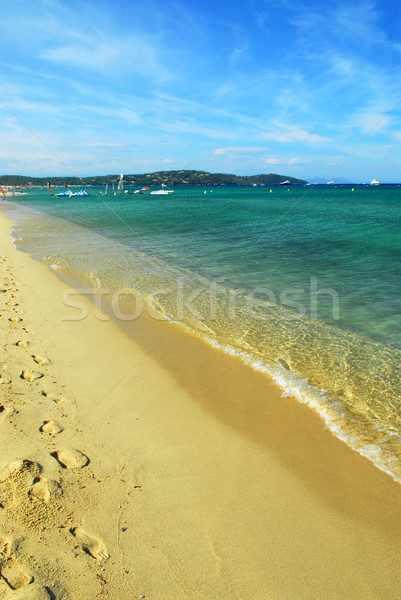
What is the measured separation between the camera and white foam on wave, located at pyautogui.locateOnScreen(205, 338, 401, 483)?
4145 mm

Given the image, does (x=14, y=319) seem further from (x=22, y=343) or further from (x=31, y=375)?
(x=31, y=375)

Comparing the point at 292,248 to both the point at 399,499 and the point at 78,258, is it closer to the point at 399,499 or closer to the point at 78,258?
the point at 78,258

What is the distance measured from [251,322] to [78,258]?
10223 millimetres

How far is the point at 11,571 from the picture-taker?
256 centimetres

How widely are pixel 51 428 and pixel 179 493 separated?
5.65 ft

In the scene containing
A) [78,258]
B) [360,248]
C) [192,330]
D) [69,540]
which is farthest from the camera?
[360,248]

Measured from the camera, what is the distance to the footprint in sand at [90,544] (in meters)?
2.82

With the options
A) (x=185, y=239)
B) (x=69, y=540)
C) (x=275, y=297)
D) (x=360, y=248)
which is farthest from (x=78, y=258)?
(x=69, y=540)

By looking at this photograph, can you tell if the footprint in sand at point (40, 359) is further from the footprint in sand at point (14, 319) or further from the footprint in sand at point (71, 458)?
the footprint in sand at point (71, 458)

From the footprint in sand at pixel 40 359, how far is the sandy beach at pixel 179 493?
3 cm

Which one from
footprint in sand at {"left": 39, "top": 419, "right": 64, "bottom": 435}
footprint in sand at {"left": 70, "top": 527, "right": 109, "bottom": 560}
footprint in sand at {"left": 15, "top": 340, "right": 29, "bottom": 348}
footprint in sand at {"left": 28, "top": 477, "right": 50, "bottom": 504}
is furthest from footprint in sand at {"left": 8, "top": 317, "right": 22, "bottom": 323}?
footprint in sand at {"left": 70, "top": 527, "right": 109, "bottom": 560}

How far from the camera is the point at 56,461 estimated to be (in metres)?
3.75

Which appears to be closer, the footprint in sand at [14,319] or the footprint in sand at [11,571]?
the footprint in sand at [11,571]

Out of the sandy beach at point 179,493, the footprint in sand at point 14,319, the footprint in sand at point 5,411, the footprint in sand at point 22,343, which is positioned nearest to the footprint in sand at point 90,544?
the sandy beach at point 179,493
